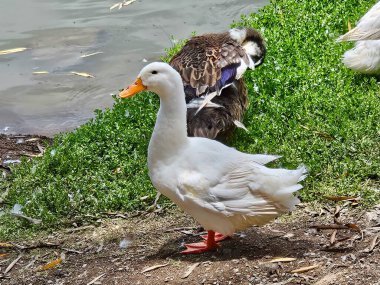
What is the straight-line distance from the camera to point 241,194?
16.6ft

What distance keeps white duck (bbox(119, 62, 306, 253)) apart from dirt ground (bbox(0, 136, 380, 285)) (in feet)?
0.75

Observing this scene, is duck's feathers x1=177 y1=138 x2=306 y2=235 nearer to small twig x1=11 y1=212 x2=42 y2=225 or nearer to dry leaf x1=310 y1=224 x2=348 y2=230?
dry leaf x1=310 y1=224 x2=348 y2=230

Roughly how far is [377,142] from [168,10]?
5.00m

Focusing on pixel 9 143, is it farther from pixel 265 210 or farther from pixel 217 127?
pixel 265 210

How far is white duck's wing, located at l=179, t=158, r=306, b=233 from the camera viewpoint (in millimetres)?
5023

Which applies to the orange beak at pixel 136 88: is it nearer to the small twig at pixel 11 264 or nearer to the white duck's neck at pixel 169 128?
the white duck's neck at pixel 169 128

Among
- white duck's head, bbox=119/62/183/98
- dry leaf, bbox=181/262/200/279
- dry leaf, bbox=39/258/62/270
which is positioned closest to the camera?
dry leaf, bbox=181/262/200/279

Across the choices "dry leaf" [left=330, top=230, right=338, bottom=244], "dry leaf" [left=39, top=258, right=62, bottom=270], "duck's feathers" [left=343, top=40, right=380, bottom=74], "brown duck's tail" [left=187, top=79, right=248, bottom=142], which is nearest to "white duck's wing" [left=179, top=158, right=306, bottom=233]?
"dry leaf" [left=330, top=230, right=338, bottom=244]

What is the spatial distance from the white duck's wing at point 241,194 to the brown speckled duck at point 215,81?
1.56 metres

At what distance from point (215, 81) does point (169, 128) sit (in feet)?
6.01

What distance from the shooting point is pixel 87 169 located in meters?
6.78

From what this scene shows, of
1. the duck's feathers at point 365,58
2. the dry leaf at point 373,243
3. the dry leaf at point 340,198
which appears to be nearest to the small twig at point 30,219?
the dry leaf at point 340,198

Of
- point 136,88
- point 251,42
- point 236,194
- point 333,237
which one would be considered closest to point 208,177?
point 236,194

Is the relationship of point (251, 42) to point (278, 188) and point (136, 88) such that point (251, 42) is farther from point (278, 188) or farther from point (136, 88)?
point (278, 188)
